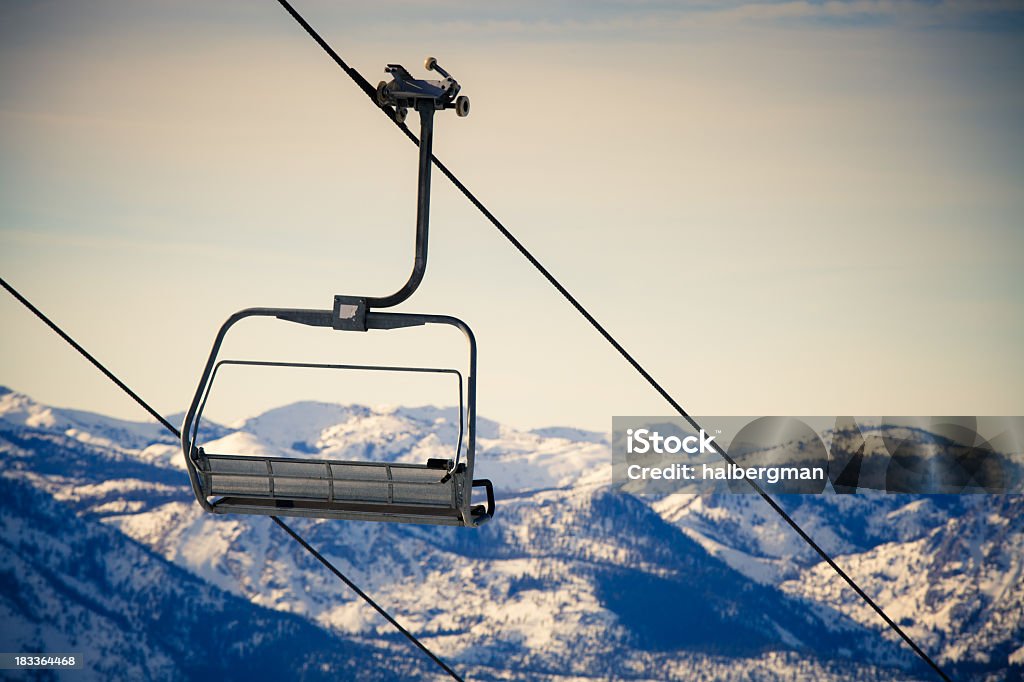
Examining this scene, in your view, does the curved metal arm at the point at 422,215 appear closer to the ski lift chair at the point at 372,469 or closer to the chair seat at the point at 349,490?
the ski lift chair at the point at 372,469

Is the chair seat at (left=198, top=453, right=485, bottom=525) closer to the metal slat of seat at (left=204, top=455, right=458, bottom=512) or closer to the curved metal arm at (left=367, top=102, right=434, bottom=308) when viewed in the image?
the metal slat of seat at (left=204, top=455, right=458, bottom=512)

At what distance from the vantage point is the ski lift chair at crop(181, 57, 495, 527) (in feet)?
16.1

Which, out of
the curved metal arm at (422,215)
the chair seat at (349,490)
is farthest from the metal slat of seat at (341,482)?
the curved metal arm at (422,215)

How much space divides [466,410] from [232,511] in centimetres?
103

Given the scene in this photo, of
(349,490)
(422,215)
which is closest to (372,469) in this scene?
(349,490)

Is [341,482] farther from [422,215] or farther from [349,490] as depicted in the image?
[422,215]

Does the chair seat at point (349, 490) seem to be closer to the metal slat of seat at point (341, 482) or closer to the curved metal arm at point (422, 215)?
the metal slat of seat at point (341, 482)

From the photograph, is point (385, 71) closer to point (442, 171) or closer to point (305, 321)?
point (305, 321)

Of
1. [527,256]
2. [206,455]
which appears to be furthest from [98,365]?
[527,256]

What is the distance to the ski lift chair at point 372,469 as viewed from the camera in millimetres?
4898

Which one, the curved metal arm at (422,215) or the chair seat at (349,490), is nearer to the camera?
the chair seat at (349,490)

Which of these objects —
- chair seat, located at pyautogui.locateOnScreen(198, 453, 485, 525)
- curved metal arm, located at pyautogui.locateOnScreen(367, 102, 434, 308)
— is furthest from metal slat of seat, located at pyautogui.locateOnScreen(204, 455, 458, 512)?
curved metal arm, located at pyautogui.locateOnScreen(367, 102, 434, 308)

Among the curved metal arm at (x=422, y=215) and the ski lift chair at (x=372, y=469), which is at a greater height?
the curved metal arm at (x=422, y=215)

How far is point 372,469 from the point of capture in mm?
4875
